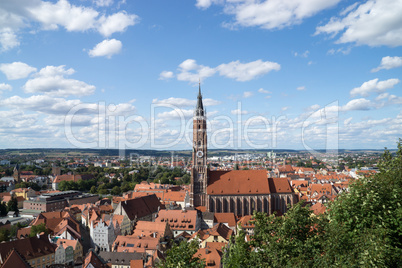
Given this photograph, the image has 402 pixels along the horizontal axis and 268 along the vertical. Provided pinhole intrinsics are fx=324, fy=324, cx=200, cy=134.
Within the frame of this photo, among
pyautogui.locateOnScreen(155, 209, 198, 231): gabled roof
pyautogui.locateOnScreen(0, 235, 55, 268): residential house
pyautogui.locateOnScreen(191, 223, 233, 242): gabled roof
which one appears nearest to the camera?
pyautogui.locateOnScreen(0, 235, 55, 268): residential house

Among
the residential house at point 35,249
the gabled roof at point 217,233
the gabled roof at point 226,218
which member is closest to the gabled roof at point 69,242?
the residential house at point 35,249

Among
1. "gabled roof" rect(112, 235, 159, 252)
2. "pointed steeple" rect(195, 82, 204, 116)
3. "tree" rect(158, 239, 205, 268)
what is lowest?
"gabled roof" rect(112, 235, 159, 252)

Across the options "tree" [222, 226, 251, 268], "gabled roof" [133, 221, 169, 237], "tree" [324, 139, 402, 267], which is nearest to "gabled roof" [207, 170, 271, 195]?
"gabled roof" [133, 221, 169, 237]

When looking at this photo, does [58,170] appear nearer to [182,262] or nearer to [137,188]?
[137,188]

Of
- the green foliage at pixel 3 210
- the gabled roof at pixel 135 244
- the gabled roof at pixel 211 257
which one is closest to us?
the gabled roof at pixel 211 257

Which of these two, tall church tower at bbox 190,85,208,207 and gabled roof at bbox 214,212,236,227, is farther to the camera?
tall church tower at bbox 190,85,208,207

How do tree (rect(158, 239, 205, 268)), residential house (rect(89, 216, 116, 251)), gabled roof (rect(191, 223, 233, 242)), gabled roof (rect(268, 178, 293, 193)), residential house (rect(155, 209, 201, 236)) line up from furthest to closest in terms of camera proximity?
gabled roof (rect(268, 178, 293, 193))
residential house (rect(155, 209, 201, 236))
residential house (rect(89, 216, 116, 251))
gabled roof (rect(191, 223, 233, 242))
tree (rect(158, 239, 205, 268))

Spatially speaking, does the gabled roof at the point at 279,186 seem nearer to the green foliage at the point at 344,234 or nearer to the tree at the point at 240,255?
the green foliage at the point at 344,234

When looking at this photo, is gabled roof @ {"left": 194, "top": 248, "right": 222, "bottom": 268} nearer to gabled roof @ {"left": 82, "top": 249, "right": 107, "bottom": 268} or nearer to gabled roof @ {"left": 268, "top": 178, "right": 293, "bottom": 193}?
gabled roof @ {"left": 82, "top": 249, "right": 107, "bottom": 268}
